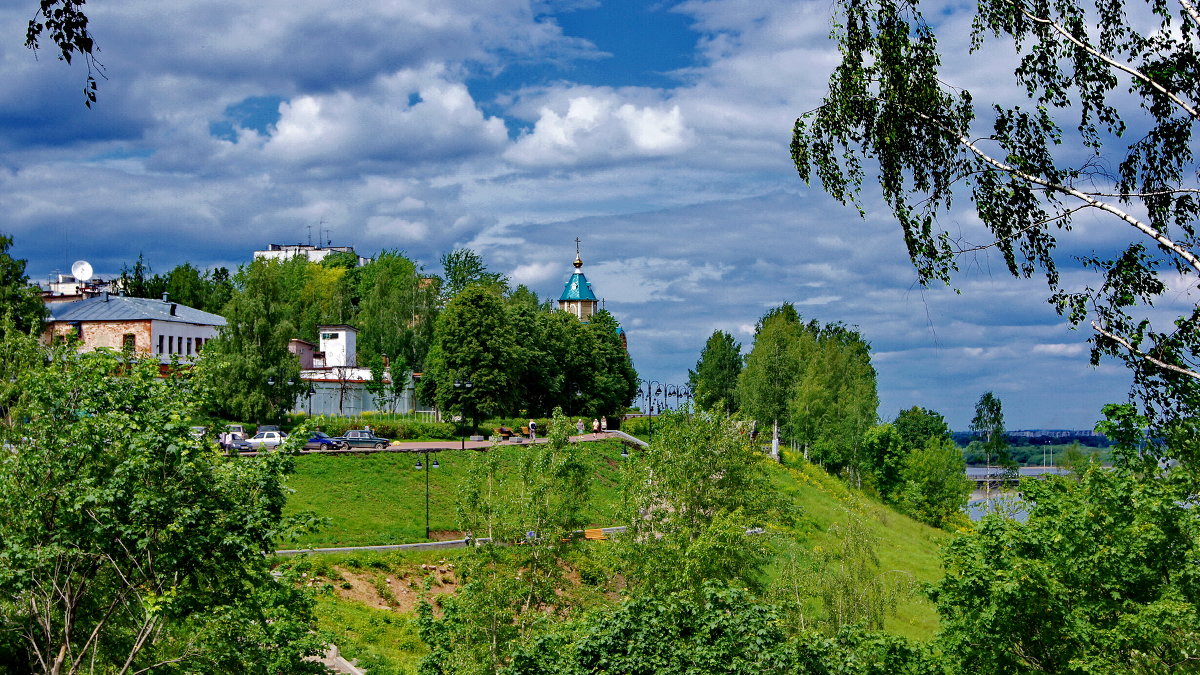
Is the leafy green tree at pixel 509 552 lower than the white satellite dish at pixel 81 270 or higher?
lower

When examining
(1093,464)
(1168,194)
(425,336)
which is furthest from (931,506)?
(1168,194)

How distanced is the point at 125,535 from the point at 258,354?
44.6 meters

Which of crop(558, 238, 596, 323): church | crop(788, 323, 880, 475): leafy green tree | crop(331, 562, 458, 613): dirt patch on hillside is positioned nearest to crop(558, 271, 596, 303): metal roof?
crop(558, 238, 596, 323): church

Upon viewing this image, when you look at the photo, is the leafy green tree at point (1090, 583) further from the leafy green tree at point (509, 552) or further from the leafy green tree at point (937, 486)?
the leafy green tree at point (937, 486)

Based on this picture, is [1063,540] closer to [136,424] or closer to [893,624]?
[136,424]

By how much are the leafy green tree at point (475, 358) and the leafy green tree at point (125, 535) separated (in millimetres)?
47017

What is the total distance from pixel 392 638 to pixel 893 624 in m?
19.3

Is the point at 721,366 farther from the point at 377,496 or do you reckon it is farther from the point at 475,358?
the point at 377,496

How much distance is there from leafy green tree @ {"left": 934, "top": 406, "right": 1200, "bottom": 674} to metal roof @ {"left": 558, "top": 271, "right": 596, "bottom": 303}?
8068 centimetres

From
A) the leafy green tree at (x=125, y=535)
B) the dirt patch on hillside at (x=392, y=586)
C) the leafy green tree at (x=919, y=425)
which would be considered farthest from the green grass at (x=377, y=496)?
the leafy green tree at (x=919, y=425)

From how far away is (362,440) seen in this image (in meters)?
53.3

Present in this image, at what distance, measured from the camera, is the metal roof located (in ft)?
329

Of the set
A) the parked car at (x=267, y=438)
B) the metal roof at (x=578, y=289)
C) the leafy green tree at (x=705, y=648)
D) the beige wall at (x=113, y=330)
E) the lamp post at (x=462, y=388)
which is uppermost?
the metal roof at (x=578, y=289)

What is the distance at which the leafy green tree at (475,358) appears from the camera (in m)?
63.7
